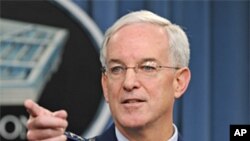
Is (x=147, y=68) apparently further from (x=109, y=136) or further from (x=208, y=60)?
(x=208, y=60)

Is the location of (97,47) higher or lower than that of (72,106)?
higher

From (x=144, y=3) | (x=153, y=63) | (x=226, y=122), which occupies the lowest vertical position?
(x=226, y=122)

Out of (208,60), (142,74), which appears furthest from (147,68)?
(208,60)

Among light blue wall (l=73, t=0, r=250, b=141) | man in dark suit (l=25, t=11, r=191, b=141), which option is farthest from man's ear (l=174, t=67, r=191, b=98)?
light blue wall (l=73, t=0, r=250, b=141)

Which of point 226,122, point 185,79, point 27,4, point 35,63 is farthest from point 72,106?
point 185,79

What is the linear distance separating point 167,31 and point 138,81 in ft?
0.49

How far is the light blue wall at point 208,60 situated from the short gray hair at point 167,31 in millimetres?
690

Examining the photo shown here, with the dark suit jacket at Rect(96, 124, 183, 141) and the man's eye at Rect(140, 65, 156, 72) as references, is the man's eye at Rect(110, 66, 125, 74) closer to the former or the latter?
the man's eye at Rect(140, 65, 156, 72)

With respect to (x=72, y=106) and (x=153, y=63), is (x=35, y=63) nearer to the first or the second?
(x=72, y=106)

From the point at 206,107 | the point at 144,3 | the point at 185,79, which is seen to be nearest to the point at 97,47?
the point at 144,3

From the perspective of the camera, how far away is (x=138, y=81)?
53.2 inches

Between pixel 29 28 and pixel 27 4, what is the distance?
9 cm

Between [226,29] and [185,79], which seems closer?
[185,79]

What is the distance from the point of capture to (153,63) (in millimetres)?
1378
